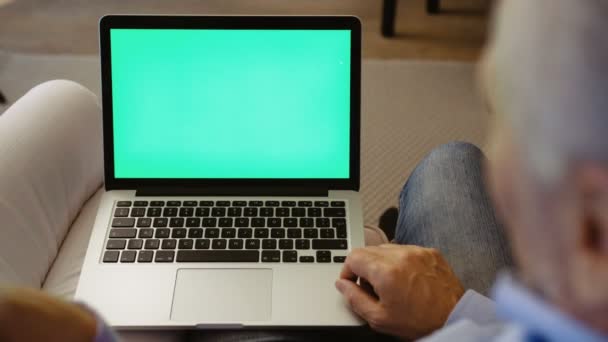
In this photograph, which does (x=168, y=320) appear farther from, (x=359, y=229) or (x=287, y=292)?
(x=359, y=229)

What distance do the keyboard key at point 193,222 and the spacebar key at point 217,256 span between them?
0.17 ft

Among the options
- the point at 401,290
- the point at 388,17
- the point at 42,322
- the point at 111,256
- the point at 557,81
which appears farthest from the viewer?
the point at 388,17

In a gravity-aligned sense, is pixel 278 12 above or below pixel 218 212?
above

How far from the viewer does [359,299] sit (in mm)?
756

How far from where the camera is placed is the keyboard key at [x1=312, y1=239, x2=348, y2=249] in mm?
875

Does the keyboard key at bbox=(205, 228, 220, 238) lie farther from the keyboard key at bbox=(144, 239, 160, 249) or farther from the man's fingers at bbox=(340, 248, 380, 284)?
the man's fingers at bbox=(340, 248, 380, 284)

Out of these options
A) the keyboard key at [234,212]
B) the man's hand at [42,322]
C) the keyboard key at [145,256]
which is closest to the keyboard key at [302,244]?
the keyboard key at [234,212]

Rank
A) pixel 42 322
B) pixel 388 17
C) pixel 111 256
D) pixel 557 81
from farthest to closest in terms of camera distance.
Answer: pixel 388 17
pixel 111 256
pixel 42 322
pixel 557 81

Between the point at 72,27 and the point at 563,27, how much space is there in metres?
2.22

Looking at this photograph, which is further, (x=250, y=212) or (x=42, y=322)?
(x=250, y=212)

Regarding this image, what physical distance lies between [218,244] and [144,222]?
0.12 metres

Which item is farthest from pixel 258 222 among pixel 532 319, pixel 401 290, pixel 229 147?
pixel 532 319

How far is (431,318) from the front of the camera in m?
0.75

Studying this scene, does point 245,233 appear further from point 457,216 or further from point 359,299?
point 457,216
